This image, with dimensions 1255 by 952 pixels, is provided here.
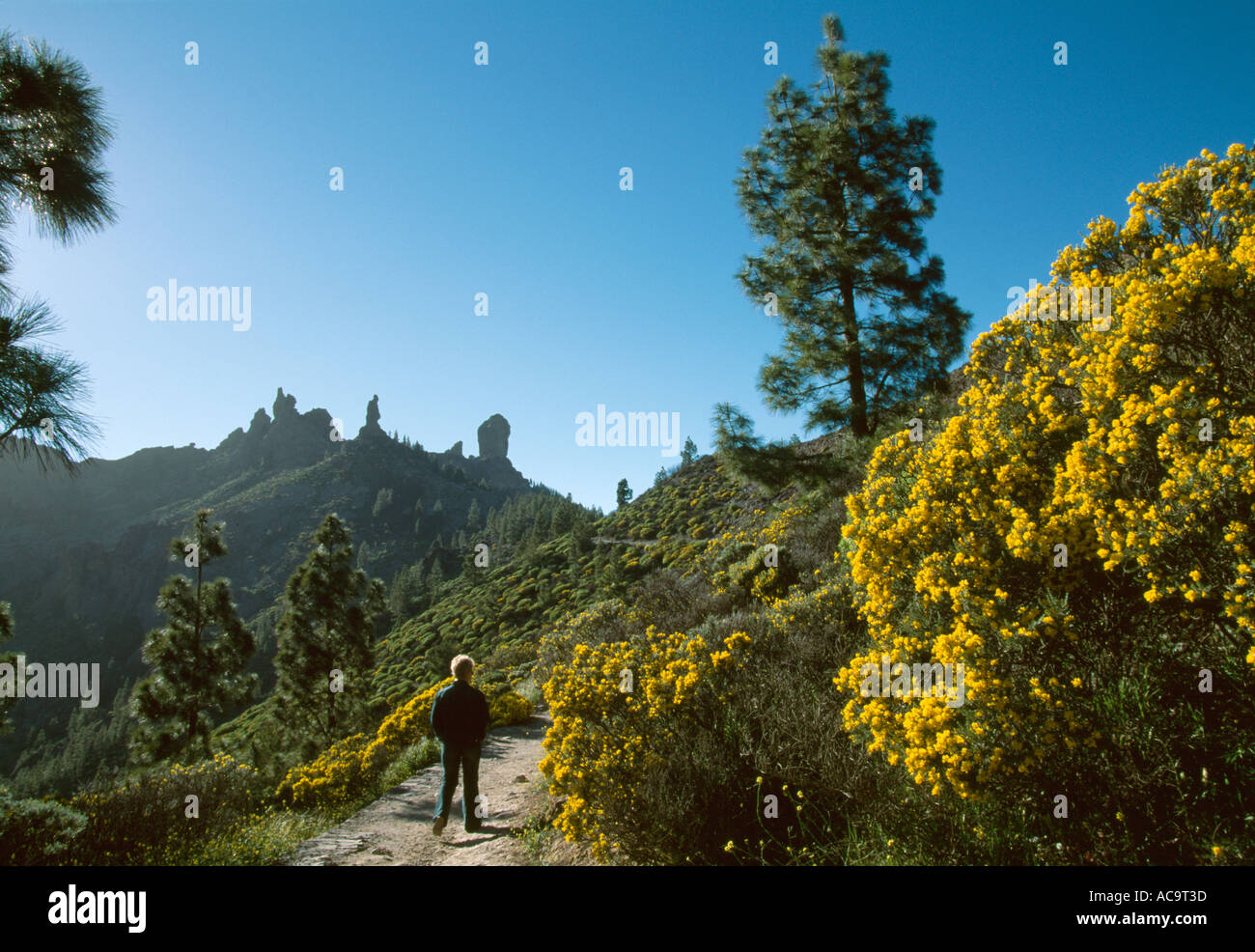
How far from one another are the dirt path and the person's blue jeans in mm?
237

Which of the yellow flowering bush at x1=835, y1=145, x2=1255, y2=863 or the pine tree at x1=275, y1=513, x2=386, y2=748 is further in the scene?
the pine tree at x1=275, y1=513, x2=386, y2=748

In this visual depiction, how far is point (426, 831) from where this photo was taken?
5.80 m

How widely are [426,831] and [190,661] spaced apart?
47.9 ft

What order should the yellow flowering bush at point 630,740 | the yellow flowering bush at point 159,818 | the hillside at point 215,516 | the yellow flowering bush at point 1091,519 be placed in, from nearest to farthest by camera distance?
1. the yellow flowering bush at point 1091,519
2. the yellow flowering bush at point 630,740
3. the yellow flowering bush at point 159,818
4. the hillside at point 215,516

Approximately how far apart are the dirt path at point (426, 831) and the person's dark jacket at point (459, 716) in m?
0.69

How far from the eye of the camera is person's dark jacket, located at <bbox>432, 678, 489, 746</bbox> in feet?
17.6

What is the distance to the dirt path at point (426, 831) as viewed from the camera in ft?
16.2

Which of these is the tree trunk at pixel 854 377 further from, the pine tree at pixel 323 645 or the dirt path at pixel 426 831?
the pine tree at pixel 323 645

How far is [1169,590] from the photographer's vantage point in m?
2.77

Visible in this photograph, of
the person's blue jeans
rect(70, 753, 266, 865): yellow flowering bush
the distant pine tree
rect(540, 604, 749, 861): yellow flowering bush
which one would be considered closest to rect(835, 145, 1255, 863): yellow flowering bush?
rect(540, 604, 749, 861): yellow flowering bush

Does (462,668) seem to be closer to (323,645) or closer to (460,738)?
(460,738)

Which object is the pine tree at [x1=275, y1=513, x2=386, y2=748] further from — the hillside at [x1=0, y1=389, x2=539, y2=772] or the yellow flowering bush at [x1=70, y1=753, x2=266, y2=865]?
the hillside at [x1=0, y1=389, x2=539, y2=772]

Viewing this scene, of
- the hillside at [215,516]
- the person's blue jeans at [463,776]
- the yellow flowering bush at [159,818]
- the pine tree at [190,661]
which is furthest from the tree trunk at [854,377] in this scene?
the hillside at [215,516]
